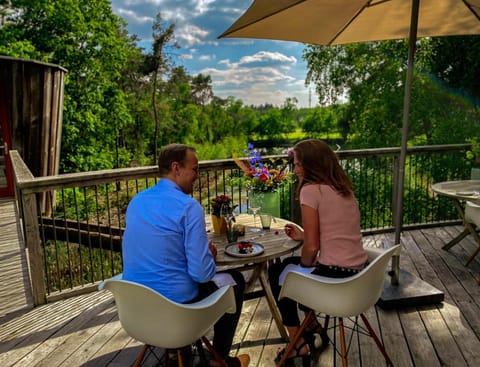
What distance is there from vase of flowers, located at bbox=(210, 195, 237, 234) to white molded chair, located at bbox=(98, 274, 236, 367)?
744 mm

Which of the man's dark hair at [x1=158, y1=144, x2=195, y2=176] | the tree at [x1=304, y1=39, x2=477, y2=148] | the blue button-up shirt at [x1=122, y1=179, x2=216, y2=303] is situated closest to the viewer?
the blue button-up shirt at [x1=122, y1=179, x2=216, y2=303]

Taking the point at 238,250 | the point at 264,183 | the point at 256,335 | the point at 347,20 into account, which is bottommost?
the point at 256,335

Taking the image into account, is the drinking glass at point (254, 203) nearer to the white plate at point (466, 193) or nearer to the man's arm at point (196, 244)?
the man's arm at point (196, 244)

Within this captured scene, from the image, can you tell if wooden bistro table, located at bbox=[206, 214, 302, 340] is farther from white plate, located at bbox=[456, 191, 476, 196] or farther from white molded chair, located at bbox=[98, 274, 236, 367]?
white plate, located at bbox=[456, 191, 476, 196]

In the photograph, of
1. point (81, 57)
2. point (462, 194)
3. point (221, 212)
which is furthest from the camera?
point (81, 57)

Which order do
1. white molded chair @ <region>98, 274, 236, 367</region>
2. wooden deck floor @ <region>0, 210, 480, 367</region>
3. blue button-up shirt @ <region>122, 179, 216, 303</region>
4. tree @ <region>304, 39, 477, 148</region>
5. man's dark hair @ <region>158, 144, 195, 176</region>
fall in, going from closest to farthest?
white molded chair @ <region>98, 274, 236, 367</region> < blue button-up shirt @ <region>122, 179, 216, 303</region> < man's dark hair @ <region>158, 144, 195, 176</region> < wooden deck floor @ <region>0, 210, 480, 367</region> < tree @ <region>304, 39, 477, 148</region>

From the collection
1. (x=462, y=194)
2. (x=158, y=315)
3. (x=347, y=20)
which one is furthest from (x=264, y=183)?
(x=462, y=194)

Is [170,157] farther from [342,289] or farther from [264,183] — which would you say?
[342,289]

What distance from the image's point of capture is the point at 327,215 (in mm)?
1954

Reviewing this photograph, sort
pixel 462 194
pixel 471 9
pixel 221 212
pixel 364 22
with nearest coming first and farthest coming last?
1. pixel 221 212
2. pixel 471 9
3. pixel 364 22
4. pixel 462 194

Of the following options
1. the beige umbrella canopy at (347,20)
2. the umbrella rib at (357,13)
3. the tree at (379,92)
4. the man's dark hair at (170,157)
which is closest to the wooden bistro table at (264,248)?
the man's dark hair at (170,157)

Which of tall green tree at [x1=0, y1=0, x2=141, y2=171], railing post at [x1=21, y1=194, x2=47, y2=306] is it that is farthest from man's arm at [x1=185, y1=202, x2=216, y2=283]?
tall green tree at [x1=0, y1=0, x2=141, y2=171]

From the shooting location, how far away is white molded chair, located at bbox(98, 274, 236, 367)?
4.99 feet

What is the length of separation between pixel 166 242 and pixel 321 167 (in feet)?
2.94
